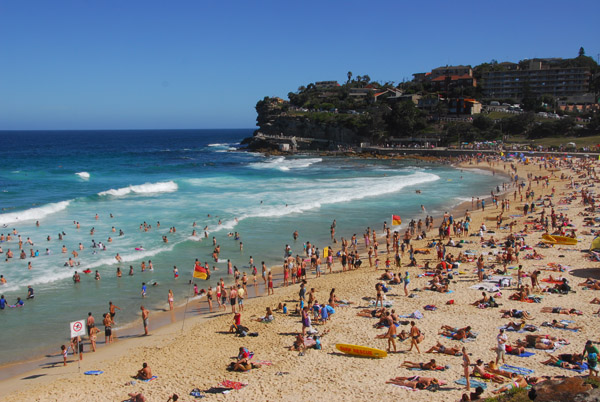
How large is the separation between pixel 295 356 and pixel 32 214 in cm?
2882

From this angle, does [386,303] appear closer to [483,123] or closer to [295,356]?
[295,356]

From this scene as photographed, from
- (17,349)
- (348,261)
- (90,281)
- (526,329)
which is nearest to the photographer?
(526,329)

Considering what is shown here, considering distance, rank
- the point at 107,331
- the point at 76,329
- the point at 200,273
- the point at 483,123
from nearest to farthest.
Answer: the point at 76,329, the point at 107,331, the point at 200,273, the point at 483,123

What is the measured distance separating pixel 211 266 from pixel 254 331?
325 inches

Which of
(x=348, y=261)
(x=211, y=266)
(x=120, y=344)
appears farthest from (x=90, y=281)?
(x=348, y=261)

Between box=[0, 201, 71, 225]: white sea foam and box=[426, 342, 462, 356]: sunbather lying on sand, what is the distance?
30.0 m

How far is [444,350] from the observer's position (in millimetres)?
11781

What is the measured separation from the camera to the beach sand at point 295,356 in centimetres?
1055

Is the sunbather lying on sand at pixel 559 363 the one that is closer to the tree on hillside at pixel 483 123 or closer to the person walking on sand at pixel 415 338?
the person walking on sand at pixel 415 338

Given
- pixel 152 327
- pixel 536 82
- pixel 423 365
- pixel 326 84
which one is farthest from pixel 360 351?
pixel 326 84

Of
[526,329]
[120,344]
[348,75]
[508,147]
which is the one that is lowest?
[120,344]

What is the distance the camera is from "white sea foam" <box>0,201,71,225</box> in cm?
3191

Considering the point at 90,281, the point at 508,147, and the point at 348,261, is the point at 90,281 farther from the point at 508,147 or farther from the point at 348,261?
the point at 508,147

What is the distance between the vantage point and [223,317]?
15.9 m
